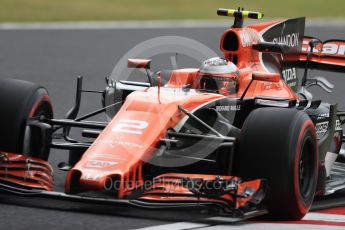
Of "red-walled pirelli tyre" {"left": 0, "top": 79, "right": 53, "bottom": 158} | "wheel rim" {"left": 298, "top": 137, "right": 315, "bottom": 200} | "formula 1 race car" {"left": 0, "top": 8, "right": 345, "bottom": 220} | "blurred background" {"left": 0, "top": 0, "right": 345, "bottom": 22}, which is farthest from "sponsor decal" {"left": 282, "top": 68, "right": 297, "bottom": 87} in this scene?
"blurred background" {"left": 0, "top": 0, "right": 345, "bottom": 22}

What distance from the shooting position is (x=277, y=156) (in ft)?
25.0

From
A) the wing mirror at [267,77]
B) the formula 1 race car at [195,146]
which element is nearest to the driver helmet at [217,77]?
the formula 1 race car at [195,146]

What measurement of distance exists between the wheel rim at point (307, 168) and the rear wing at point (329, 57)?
2.41 meters

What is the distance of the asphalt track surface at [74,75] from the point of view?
24.3 feet

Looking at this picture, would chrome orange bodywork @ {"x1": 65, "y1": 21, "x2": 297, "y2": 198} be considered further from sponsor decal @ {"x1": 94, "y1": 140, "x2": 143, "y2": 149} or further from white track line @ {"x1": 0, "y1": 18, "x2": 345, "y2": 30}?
white track line @ {"x1": 0, "y1": 18, "x2": 345, "y2": 30}

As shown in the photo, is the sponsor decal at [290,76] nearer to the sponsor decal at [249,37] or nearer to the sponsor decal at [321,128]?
the sponsor decal at [249,37]

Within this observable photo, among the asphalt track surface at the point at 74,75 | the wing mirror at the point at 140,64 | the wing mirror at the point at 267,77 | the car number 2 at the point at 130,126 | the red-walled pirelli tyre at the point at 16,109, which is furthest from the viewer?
the wing mirror at the point at 140,64

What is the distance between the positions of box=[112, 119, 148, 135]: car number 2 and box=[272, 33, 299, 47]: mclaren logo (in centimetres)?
255

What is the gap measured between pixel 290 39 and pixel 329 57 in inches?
17.9

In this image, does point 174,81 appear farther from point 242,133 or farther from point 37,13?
point 37,13

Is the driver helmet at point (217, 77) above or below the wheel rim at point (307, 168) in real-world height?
above

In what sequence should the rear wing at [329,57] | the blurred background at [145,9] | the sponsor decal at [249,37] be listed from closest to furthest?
the sponsor decal at [249,37] < the rear wing at [329,57] < the blurred background at [145,9]

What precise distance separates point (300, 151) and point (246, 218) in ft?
2.14

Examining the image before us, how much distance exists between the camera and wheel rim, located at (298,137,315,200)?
26.3 feet
